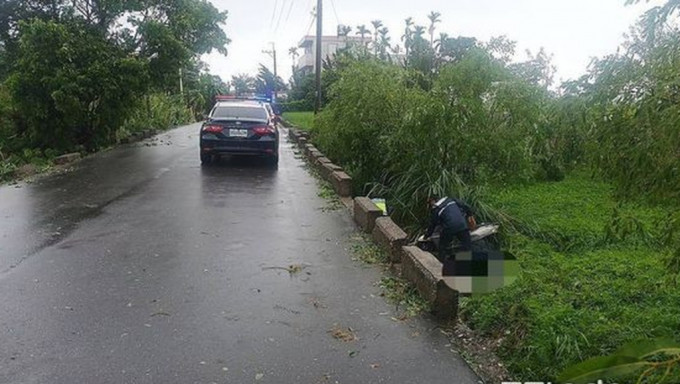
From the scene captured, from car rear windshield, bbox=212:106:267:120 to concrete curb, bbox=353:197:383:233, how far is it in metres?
6.71

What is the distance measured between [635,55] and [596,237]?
5.12m

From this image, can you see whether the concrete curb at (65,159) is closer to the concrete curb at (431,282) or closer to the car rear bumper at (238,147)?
the car rear bumper at (238,147)

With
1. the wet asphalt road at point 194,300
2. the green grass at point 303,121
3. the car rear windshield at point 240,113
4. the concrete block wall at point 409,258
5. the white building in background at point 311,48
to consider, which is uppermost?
the white building in background at point 311,48

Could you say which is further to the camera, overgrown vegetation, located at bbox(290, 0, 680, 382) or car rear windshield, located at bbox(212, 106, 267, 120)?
car rear windshield, located at bbox(212, 106, 267, 120)

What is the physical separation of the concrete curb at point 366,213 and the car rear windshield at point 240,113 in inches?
264

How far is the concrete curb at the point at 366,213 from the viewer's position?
8.03 m

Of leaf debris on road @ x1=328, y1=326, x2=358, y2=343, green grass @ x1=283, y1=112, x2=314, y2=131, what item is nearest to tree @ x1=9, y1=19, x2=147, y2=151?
green grass @ x1=283, y1=112, x2=314, y2=131

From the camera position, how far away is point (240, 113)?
15.1 m

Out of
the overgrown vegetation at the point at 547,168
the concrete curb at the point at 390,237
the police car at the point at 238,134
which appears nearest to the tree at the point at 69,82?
the police car at the point at 238,134

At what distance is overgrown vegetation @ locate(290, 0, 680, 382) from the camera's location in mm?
3191

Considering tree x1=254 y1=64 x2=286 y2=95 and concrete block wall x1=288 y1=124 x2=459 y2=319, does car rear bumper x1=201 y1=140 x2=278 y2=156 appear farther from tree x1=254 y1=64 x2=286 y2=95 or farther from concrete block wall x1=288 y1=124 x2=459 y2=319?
tree x1=254 y1=64 x2=286 y2=95

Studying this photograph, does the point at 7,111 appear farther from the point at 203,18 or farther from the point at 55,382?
the point at 55,382

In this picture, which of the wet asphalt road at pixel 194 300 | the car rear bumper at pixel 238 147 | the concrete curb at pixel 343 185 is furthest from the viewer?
the car rear bumper at pixel 238 147

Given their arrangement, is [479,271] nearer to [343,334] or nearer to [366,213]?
[343,334]
